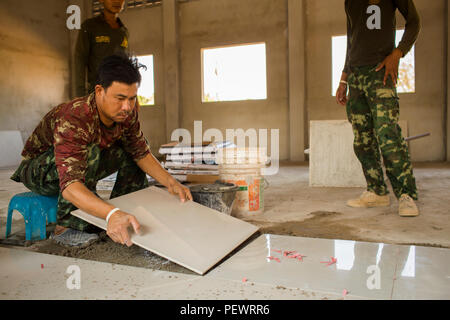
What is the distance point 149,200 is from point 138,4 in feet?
23.8

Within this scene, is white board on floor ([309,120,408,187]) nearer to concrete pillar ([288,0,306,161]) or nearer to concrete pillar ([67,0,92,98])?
concrete pillar ([288,0,306,161])

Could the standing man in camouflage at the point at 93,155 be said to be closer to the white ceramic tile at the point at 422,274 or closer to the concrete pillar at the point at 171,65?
the white ceramic tile at the point at 422,274

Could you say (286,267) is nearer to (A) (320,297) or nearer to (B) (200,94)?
(A) (320,297)

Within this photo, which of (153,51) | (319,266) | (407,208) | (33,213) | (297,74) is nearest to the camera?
(319,266)

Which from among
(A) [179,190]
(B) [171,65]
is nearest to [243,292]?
(A) [179,190]

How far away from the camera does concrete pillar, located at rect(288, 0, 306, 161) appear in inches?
265

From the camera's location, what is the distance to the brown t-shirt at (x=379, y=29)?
7.79 ft

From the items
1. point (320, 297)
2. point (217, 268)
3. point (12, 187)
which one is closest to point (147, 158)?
point (217, 268)

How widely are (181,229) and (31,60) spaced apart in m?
7.31

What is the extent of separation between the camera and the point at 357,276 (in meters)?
1.32

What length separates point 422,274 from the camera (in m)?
1.32

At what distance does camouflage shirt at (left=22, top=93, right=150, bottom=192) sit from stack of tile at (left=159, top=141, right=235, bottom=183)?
47.5 inches

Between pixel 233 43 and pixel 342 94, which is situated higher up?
pixel 233 43

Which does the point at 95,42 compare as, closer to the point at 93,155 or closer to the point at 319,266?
the point at 93,155
